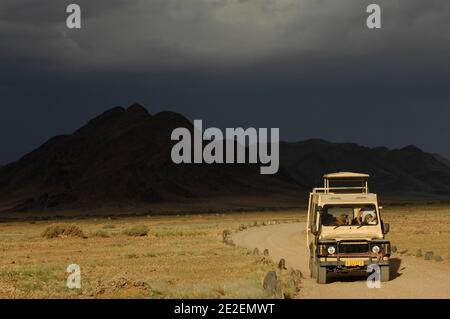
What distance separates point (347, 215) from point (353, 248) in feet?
5.55

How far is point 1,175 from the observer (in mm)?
182500

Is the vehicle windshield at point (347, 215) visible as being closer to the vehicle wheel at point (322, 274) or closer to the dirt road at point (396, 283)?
the vehicle wheel at point (322, 274)

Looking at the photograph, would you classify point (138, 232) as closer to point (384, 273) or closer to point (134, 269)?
point (134, 269)

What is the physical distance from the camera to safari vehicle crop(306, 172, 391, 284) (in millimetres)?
20875

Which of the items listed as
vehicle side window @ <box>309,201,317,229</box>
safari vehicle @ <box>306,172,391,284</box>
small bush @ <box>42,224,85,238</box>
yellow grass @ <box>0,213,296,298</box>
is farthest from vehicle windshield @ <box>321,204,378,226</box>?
small bush @ <box>42,224,85,238</box>

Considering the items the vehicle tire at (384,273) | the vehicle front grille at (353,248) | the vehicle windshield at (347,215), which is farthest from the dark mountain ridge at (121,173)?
the vehicle tire at (384,273)

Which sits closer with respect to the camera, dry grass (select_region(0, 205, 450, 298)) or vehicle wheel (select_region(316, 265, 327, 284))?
dry grass (select_region(0, 205, 450, 298))

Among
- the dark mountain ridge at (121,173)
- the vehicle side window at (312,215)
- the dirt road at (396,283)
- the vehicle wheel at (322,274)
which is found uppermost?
the dark mountain ridge at (121,173)

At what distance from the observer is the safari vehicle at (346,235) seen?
822 inches

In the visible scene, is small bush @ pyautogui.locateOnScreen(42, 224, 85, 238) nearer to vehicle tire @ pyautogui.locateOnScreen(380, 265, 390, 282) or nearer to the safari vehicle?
the safari vehicle

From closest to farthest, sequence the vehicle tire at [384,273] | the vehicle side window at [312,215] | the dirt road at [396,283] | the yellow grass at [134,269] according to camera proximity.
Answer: the dirt road at [396,283] < the yellow grass at [134,269] < the vehicle tire at [384,273] < the vehicle side window at [312,215]

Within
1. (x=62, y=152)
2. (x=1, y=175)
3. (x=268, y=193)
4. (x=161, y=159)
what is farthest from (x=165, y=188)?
(x=1, y=175)

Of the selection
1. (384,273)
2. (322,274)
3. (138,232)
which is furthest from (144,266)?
(138,232)

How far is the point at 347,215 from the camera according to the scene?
2248cm
